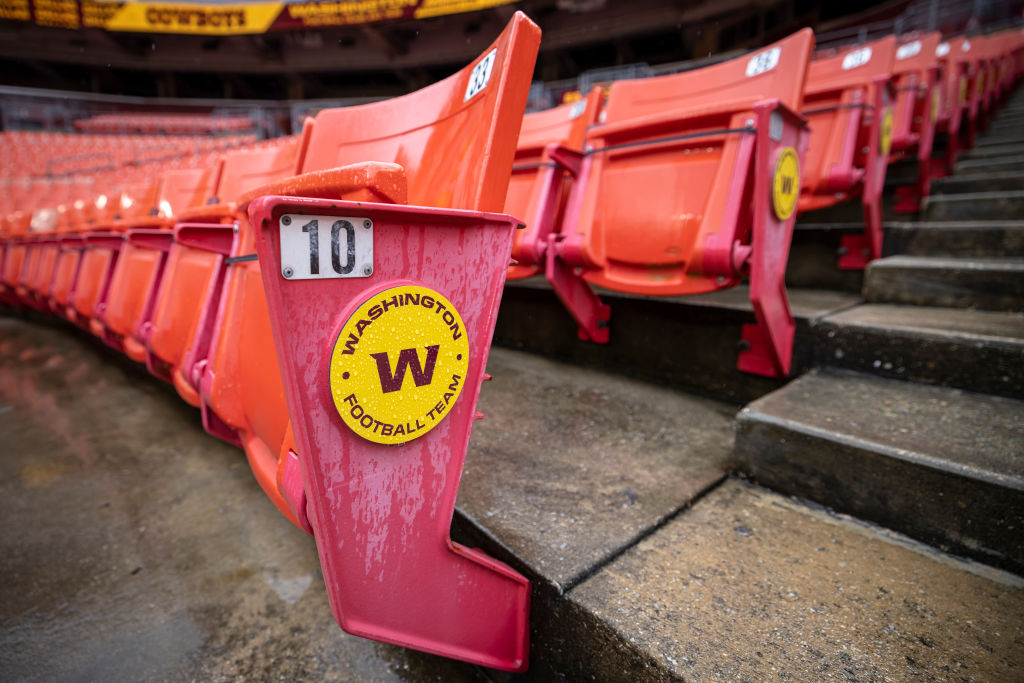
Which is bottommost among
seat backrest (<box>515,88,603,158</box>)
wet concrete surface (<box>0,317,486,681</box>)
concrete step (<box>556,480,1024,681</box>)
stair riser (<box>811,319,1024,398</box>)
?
wet concrete surface (<box>0,317,486,681</box>)

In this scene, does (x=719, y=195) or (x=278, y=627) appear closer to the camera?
(x=278, y=627)

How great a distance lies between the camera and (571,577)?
618 millimetres

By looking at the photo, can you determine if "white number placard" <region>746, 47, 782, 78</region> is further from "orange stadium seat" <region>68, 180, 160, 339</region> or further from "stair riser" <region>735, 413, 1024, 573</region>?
"orange stadium seat" <region>68, 180, 160, 339</region>

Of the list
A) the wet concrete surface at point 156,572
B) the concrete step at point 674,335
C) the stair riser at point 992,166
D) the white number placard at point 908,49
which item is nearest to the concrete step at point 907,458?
the concrete step at point 674,335

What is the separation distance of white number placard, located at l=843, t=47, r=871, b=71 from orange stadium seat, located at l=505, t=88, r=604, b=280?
3.75 ft

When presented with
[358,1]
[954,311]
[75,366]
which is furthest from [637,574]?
[358,1]

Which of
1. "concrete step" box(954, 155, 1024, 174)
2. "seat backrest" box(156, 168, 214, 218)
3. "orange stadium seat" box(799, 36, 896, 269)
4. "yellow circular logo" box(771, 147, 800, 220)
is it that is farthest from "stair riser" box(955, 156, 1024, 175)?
"seat backrest" box(156, 168, 214, 218)

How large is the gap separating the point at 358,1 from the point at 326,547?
1722 centimetres

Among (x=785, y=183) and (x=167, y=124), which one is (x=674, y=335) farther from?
(x=167, y=124)

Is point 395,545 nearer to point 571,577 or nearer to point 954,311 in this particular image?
point 571,577

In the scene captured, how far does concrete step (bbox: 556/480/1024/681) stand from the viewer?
20.1 inches

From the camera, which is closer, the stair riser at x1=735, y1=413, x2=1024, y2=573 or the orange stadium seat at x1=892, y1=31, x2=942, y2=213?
the stair riser at x1=735, y1=413, x2=1024, y2=573

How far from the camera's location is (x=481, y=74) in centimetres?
62

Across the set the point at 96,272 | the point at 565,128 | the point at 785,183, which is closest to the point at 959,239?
the point at 785,183
